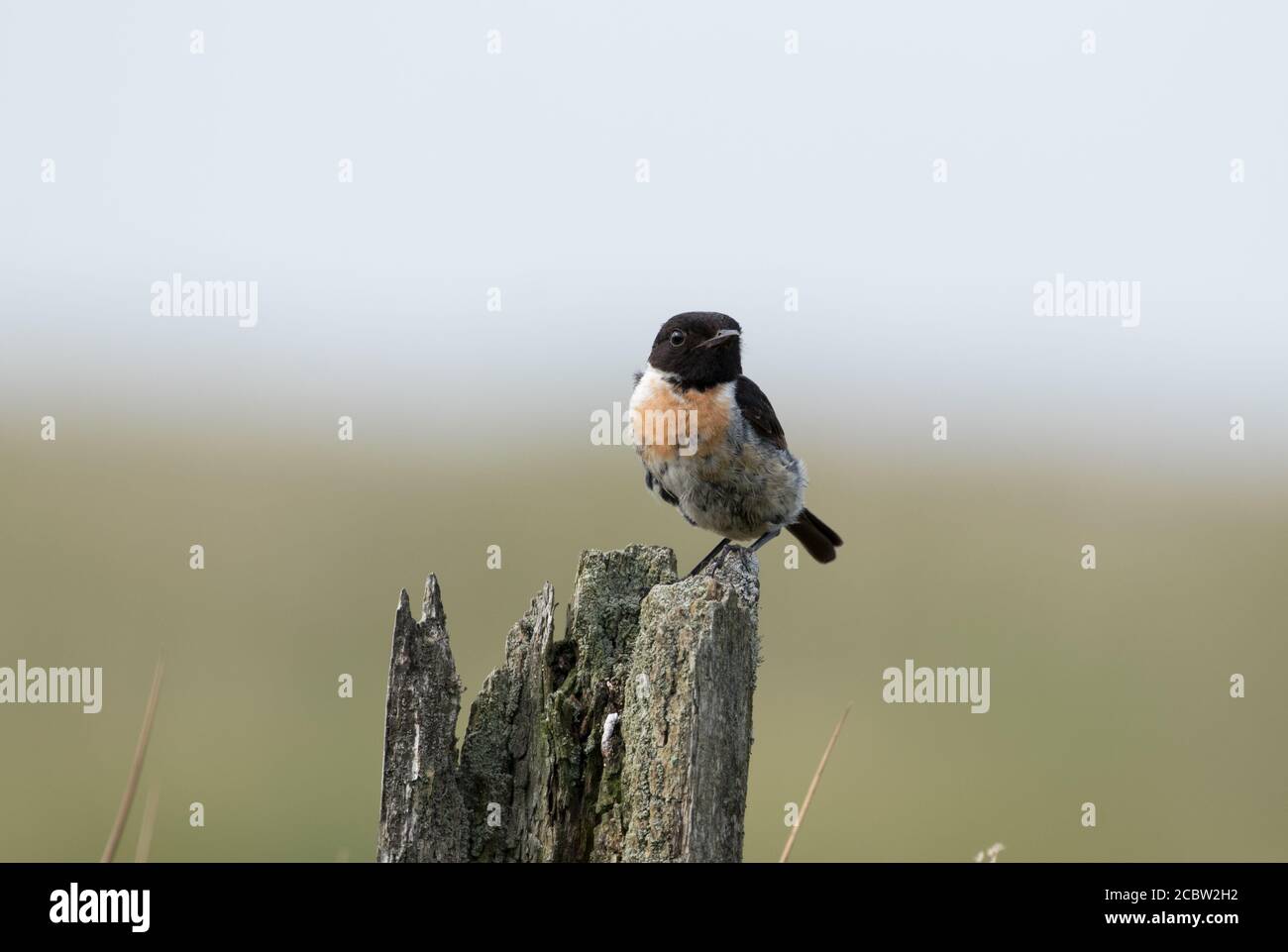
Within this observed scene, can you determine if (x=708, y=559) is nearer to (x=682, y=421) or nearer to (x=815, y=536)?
(x=682, y=421)

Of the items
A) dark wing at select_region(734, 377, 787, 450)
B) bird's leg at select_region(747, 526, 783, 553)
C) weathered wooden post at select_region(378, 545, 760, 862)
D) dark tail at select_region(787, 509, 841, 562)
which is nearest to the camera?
weathered wooden post at select_region(378, 545, 760, 862)

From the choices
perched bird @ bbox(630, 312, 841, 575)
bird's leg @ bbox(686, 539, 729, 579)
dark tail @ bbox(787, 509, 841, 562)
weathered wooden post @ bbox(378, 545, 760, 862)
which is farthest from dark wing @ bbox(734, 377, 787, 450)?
weathered wooden post @ bbox(378, 545, 760, 862)

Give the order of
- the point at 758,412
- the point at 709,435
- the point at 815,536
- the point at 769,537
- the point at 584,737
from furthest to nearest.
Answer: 1. the point at 815,536
2. the point at 769,537
3. the point at 758,412
4. the point at 709,435
5. the point at 584,737

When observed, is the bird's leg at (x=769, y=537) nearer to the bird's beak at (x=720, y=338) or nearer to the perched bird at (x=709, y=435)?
the perched bird at (x=709, y=435)

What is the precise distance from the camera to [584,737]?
4.05 m

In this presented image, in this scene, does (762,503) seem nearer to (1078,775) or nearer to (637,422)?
(637,422)

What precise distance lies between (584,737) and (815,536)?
4.65 metres

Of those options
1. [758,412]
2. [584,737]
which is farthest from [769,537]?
[584,737]

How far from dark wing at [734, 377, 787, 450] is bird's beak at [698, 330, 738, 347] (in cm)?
31

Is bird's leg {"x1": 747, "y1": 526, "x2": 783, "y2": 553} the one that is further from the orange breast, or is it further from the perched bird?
the orange breast

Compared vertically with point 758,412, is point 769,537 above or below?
below

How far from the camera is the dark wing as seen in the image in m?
7.28

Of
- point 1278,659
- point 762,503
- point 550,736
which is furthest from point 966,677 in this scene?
point 550,736

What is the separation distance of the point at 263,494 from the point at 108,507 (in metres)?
1.74
